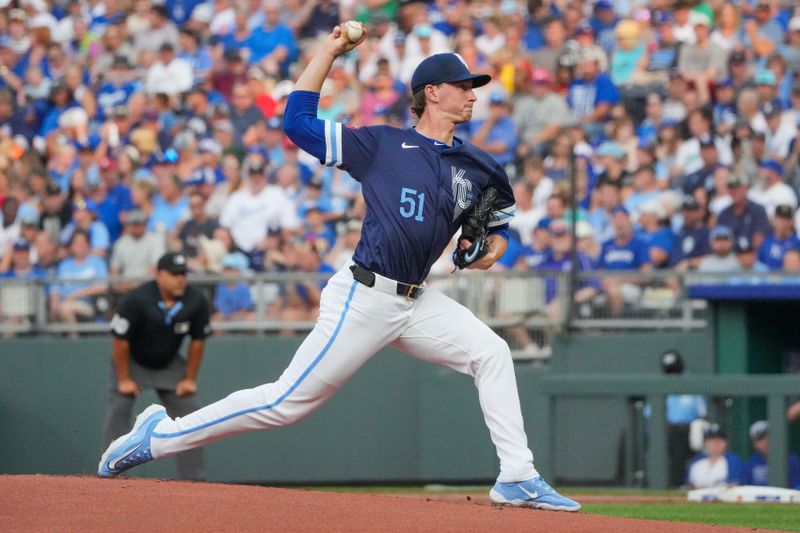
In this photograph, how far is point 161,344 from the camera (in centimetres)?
970

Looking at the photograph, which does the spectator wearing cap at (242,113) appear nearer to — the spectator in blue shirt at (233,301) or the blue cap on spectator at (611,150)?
the spectator in blue shirt at (233,301)

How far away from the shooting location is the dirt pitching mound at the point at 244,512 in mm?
5238

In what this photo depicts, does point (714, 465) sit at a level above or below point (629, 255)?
below

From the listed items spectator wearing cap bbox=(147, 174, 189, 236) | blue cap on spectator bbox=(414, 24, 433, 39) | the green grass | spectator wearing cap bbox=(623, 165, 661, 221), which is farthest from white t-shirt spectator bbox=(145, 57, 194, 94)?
the green grass

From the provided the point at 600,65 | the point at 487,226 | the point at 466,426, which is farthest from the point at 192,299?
the point at 600,65

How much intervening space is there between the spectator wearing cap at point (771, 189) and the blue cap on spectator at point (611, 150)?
128 cm

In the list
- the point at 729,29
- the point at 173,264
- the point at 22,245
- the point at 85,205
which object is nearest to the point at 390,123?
the point at 85,205

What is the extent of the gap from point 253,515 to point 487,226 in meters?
1.72

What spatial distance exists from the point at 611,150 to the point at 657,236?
126 centimetres

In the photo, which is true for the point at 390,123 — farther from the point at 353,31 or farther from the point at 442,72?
the point at 353,31

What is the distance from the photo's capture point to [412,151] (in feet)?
19.8

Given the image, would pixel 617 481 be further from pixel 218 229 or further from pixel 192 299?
pixel 218 229

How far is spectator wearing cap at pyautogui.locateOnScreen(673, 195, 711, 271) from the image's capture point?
11305 millimetres

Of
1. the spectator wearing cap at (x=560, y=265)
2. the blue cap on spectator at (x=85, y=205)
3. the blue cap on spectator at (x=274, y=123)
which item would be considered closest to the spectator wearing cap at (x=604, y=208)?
the spectator wearing cap at (x=560, y=265)
